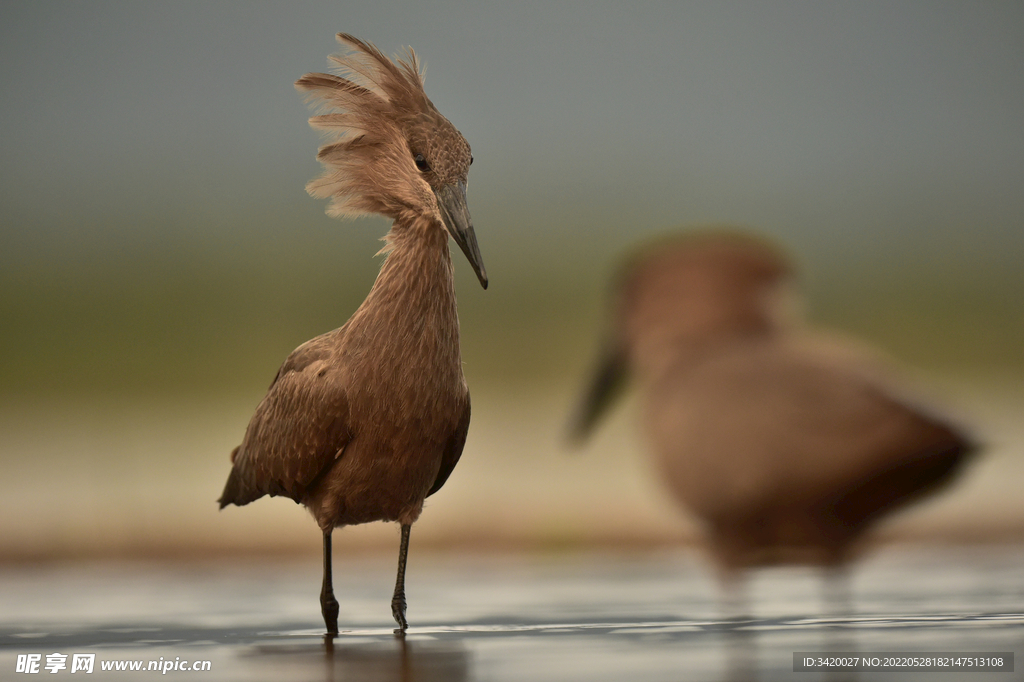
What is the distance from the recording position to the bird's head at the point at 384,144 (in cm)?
230

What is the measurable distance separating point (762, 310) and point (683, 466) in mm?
761

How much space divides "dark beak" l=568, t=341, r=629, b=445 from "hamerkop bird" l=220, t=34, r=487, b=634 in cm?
208

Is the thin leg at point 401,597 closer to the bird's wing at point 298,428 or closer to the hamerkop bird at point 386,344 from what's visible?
the hamerkop bird at point 386,344

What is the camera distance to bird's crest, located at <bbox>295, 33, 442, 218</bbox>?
7.86ft

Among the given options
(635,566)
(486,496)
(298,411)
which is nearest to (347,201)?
(298,411)

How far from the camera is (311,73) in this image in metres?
2.46

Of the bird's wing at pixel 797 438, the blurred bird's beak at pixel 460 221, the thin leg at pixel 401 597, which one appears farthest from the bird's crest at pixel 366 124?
the bird's wing at pixel 797 438

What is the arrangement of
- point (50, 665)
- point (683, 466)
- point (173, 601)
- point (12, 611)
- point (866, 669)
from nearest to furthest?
point (866, 669)
point (50, 665)
point (12, 611)
point (173, 601)
point (683, 466)

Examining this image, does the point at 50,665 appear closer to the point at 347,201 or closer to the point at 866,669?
the point at 347,201

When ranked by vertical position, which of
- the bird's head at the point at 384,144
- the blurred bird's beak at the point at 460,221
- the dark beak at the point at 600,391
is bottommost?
the dark beak at the point at 600,391

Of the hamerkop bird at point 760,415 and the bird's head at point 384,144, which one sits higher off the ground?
the bird's head at point 384,144

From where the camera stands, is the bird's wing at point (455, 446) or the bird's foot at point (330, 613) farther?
the bird's wing at point (455, 446)

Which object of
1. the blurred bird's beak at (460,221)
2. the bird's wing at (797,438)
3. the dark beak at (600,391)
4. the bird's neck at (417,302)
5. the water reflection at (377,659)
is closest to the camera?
the water reflection at (377,659)

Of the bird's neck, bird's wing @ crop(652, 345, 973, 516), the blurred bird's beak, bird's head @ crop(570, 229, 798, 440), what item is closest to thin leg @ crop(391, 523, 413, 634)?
the bird's neck
